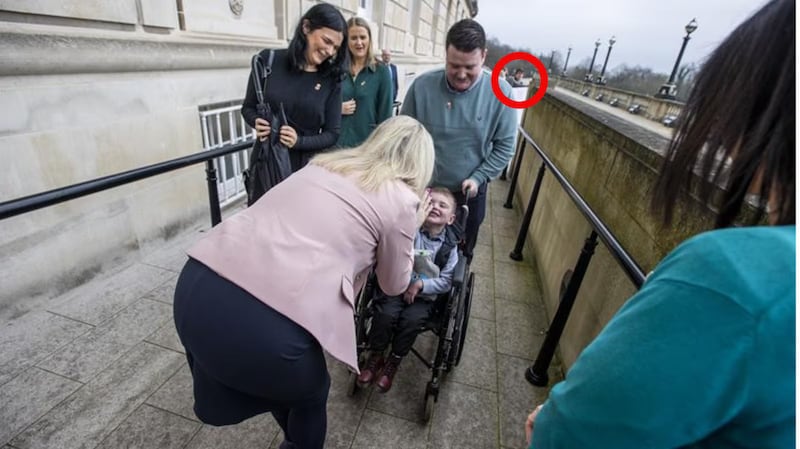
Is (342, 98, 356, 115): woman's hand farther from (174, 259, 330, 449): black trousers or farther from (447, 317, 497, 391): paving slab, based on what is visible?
(174, 259, 330, 449): black trousers

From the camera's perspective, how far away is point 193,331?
1198 millimetres

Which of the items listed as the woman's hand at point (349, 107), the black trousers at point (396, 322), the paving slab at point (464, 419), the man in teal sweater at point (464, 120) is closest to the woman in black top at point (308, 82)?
the man in teal sweater at point (464, 120)

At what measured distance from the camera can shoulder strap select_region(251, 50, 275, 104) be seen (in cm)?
247

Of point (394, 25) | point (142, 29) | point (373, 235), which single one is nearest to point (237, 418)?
point (373, 235)

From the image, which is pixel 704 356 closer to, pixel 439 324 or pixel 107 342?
pixel 439 324

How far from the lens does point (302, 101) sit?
2652 millimetres

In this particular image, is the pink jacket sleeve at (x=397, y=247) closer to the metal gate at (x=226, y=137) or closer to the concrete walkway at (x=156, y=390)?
the concrete walkway at (x=156, y=390)

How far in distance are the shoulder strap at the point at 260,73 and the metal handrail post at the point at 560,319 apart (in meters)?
2.16

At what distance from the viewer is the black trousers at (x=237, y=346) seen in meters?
1.17

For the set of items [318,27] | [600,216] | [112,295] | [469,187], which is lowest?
[112,295]

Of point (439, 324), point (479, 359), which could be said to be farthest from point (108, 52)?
point (479, 359)

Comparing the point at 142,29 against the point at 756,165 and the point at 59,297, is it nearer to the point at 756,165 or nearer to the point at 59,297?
the point at 59,297

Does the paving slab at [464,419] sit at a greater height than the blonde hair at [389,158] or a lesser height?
lesser

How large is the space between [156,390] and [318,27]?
236 centimetres
